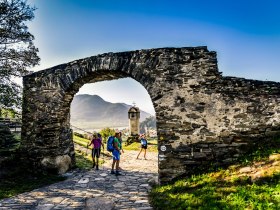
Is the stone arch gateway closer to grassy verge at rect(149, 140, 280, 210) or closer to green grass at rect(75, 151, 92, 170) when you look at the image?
grassy verge at rect(149, 140, 280, 210)

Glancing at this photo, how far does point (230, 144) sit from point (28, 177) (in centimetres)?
704

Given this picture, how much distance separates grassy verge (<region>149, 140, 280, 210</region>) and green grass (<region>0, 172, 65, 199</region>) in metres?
3.82

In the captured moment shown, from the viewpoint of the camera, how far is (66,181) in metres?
8.81

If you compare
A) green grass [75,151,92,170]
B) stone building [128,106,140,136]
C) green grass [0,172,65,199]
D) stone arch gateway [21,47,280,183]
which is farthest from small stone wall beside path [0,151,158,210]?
stone building [128,106,140,136]

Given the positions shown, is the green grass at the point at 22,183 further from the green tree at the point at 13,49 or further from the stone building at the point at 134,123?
the stone building at the point at 134,123

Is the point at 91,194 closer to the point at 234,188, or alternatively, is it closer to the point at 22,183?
the point at 22,183

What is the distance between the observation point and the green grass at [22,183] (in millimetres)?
7666

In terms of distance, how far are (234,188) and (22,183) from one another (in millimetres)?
6704

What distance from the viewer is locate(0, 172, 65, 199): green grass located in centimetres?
767

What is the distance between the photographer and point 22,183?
8656 millimetres

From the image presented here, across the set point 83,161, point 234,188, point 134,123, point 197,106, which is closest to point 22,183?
point 83,161

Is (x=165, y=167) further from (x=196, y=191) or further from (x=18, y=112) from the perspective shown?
(x=18, y=112)

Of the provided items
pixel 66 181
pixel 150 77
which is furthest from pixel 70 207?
pixel 150 77

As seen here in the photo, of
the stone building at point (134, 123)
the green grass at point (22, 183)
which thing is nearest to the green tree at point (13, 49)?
the green grass at point (22, 183)
